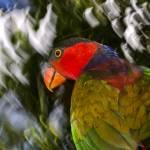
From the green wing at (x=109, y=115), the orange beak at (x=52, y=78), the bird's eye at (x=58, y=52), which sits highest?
the bird's eye at (x=58, y=52)

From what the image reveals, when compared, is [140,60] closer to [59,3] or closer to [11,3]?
[59,3]

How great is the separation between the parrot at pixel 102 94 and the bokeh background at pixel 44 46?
56 millimetres

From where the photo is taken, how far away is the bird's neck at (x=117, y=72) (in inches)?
74.2

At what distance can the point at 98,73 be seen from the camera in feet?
6.41

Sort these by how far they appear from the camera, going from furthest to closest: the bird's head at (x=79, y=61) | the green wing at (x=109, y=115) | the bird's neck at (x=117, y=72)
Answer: the bird's head at (x=79, y=61) < the bird's neck at (x=117, y=72) < the green wing at (x=109, y=115)

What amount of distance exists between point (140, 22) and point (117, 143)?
1.85ft

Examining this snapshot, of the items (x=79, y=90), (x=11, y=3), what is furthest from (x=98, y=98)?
(x=11, y=3)

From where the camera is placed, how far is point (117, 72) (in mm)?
1939

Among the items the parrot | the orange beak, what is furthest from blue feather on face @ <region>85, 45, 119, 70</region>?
the orange beak

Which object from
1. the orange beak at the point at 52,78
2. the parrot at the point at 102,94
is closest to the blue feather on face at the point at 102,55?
the parrot at the point at 102,94

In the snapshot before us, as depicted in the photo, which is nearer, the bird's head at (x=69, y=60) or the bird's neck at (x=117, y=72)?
the bird's neck at (x=117, y=72)

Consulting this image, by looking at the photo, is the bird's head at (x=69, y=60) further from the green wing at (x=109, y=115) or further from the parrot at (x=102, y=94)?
the green wing at (x=109, y=115)

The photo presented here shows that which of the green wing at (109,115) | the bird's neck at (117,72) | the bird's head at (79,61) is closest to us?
the green wing at (109,115)

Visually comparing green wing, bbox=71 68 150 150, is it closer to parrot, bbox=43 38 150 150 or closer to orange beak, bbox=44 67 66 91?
parrot, bbox=43 38 150 150
